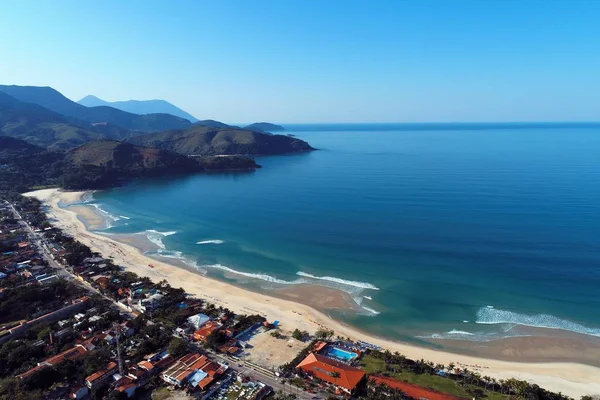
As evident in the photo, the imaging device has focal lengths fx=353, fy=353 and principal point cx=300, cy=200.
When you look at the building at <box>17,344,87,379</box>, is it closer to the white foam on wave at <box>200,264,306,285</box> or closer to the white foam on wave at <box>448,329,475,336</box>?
the white foam on wave at <box>200,264,306,285</box>

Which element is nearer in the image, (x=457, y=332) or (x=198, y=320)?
(x=457, y=332)

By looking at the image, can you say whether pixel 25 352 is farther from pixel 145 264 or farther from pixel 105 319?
pixel 145 264

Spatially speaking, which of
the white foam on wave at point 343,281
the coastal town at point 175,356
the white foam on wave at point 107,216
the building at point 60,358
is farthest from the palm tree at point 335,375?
the white foam on wave at point 107,216

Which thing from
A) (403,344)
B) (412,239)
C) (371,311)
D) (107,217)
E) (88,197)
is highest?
(412,239)

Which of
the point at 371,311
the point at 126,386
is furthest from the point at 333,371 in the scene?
the point at 126,386

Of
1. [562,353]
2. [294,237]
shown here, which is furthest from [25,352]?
[562,353]

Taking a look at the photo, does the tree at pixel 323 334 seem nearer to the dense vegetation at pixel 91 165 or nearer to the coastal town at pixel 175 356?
the coastal town at pixel 175 356

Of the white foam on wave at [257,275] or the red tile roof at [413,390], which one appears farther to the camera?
the white foam on wave at [257,275]

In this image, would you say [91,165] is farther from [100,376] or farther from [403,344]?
[403,344]
